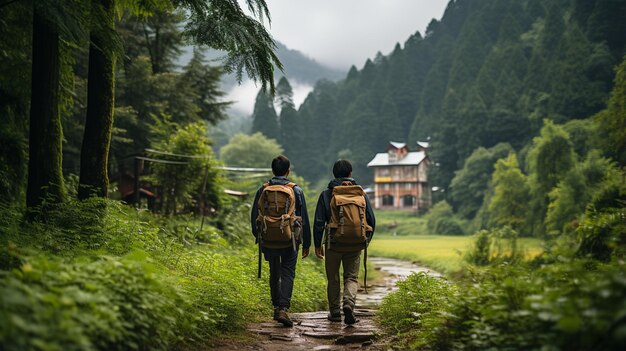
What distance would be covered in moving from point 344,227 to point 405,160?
63591 mm

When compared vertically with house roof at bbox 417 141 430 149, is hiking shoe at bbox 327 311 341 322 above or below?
below

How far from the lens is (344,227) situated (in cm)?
602

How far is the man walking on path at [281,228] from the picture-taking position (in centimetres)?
596

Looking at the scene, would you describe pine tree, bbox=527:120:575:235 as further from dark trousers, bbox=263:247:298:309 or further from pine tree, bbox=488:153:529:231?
dark trousers, bbox=263:247:298:309

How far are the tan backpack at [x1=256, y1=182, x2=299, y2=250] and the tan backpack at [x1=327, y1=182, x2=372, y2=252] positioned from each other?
0.47 m

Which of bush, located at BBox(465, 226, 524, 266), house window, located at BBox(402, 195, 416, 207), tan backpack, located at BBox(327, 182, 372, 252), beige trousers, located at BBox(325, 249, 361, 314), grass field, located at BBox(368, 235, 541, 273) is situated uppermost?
house window, located at BBox(402, 195, 416, 207)

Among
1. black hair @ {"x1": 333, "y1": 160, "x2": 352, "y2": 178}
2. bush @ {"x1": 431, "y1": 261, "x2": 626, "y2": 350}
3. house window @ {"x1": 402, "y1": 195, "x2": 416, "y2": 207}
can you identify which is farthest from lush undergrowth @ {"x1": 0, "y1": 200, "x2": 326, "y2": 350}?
house window @ {"x1": 402, "y1": 195, "x2": 416, "y2": 207}

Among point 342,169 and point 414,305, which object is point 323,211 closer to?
point 342,169

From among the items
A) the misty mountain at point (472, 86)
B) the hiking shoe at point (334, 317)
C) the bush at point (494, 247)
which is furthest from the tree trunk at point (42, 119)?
the misty mountain at point (472, 86)

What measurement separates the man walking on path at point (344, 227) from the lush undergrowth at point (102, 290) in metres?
1.27

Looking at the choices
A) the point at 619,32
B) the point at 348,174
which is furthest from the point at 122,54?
the point at 619,32

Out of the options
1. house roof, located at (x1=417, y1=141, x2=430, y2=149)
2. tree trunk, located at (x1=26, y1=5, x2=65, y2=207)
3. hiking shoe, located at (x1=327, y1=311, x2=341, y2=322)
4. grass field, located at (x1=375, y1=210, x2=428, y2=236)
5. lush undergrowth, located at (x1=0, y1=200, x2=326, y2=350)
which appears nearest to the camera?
lush undergrowth, located at (x1=0, y1=200, x2=326, y2=350)

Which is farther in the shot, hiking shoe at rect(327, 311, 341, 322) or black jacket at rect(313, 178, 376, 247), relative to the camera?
hiking shoe at rect(327, 311, 341, 322)

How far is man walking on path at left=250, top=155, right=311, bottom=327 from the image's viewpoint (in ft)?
19.5
